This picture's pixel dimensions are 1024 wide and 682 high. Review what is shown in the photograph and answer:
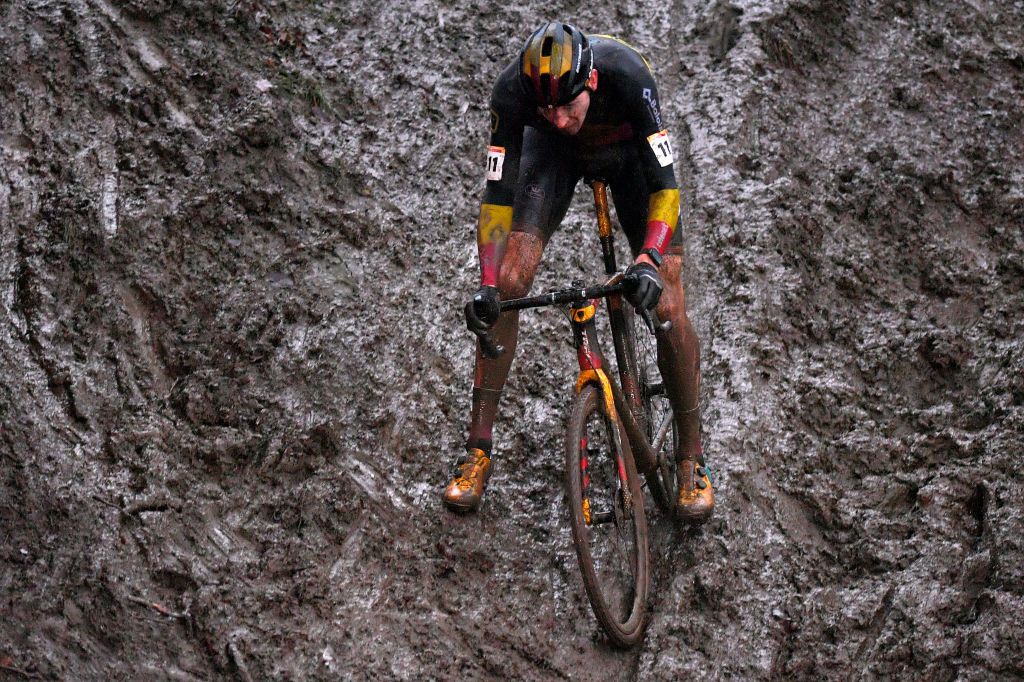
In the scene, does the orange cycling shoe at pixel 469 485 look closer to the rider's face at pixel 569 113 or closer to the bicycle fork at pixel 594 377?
the bicycle fork at pixel 594 377

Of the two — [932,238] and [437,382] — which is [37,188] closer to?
[437,382]

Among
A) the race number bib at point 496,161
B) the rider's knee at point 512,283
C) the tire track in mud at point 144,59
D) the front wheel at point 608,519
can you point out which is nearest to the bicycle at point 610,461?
the front wheel at point 608,519

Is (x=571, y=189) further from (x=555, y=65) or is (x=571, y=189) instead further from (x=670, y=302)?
(x=555, y=65)

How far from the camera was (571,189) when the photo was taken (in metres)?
4.46

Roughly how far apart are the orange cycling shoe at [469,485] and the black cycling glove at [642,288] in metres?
1.26

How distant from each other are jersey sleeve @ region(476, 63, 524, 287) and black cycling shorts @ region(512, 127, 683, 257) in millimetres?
102

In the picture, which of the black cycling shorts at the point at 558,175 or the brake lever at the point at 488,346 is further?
the black cycling shorts at the point at 558,175

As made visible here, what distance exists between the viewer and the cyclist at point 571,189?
375cm

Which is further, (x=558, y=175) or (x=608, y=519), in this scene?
(x=558, y=175)

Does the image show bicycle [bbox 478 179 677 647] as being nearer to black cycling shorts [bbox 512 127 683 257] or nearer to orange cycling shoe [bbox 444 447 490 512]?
black cycling shorts [bbox 512 127 683 257]

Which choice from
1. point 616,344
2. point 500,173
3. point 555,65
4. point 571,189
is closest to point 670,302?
point 616,344

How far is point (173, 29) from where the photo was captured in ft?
21.1

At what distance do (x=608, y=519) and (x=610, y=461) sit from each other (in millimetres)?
272

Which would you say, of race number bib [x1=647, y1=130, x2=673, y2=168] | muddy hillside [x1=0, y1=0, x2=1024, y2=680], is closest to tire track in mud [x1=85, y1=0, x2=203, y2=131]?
muddy hillside [x1=0, y1=0, x2=1024, y2=680]
